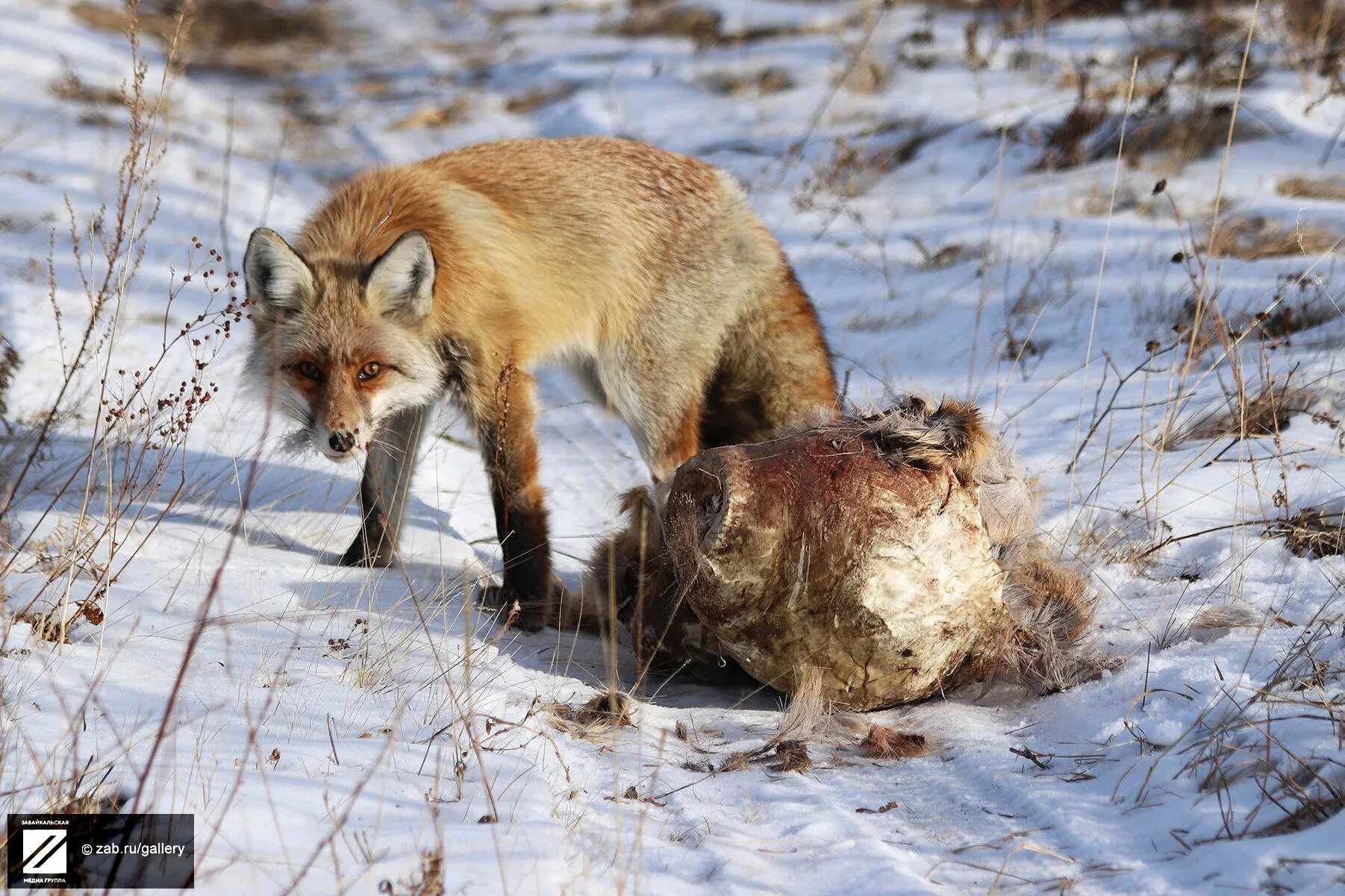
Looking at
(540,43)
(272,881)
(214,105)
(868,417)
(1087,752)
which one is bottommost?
(272,881)

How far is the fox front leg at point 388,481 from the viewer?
4816 mm

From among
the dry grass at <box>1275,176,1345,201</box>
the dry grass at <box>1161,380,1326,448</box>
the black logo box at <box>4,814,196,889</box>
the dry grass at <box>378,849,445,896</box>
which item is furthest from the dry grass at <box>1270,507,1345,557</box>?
the dry grass at <box>1275,176,1345,201</box>

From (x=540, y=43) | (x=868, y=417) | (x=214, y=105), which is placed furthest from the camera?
(x=540, y=43)

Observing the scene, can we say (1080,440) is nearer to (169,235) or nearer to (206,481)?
(206,481)

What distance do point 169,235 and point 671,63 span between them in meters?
7.02

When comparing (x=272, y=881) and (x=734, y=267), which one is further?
(x=734, y=267)

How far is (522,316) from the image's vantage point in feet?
15.6

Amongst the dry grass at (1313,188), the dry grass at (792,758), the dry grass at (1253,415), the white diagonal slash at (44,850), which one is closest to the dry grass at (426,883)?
the white diagonal slash at (44,850)

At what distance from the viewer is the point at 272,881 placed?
204 centimetres

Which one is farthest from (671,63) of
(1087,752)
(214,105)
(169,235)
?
(1087,752)

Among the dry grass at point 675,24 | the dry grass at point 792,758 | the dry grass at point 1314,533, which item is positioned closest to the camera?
the dry grass at point 792,758

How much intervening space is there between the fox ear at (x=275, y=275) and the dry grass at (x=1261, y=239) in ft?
17.1

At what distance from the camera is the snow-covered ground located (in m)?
2.29

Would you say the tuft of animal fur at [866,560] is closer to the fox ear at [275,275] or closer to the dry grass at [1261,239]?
the fox ear at [275,275]
